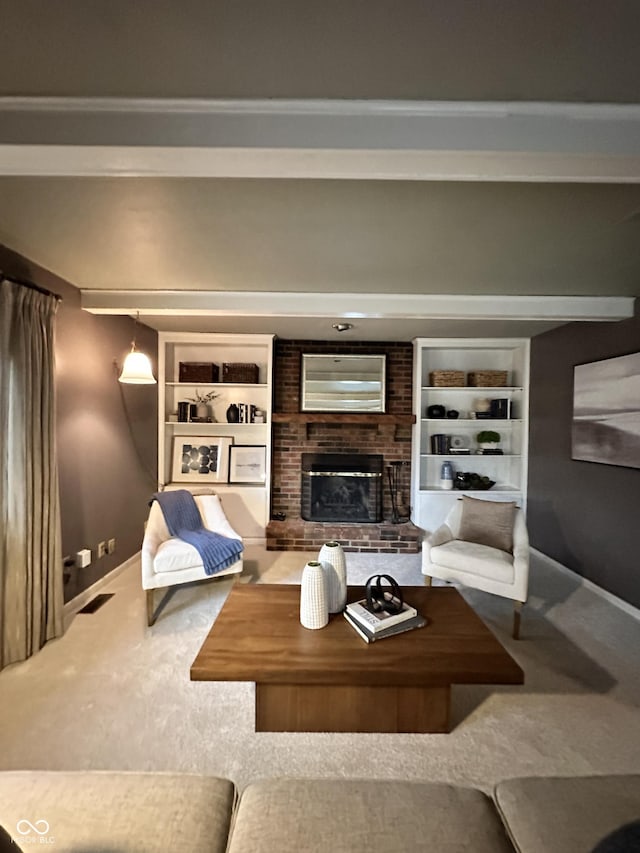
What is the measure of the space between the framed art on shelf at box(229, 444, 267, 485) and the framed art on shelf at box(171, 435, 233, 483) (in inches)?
2.6

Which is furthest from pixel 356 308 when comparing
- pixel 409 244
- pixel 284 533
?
pixel 284 533

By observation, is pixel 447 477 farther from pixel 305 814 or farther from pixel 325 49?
pixel 325 49

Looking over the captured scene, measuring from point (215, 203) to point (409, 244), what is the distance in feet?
3.14

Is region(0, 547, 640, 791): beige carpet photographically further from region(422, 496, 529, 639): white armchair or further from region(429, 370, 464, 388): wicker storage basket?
region(429, 370, 464, 388): wicker storage basket

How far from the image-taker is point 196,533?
3053 mm

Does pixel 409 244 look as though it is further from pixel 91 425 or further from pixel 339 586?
pixel 91 425

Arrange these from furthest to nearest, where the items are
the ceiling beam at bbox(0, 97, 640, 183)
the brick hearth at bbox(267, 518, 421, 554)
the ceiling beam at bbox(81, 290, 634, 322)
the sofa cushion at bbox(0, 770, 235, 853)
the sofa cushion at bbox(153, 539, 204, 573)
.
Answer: the brick hearth at bbox(267, 518, 421, 554), the ceiling beam at bbox(81, 290, 634, 322), the sofa cushion at bbox(153, 539, 204, 573), the ceiling beam at bbox(0, 97, 640, 183), the sofa cushion at bbox(0, 770, 235, 853)

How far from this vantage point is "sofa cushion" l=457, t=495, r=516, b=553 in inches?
116

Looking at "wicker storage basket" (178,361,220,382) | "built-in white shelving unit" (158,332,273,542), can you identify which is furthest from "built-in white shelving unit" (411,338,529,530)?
"wicker storage basket" (178,361,220,382)

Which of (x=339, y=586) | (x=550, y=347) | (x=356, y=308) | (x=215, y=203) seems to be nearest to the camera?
(x=215, y=203)

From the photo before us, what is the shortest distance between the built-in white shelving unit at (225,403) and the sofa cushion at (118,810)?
3.30 meters

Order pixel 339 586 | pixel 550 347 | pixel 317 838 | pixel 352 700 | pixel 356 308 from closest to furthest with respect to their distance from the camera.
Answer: pixel 317 838 → pixel 352 700 → pixel 339 586 → pixel 356 308 → pixel 550 347

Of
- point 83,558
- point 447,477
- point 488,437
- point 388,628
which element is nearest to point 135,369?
point 83,558

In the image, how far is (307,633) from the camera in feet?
6.01
